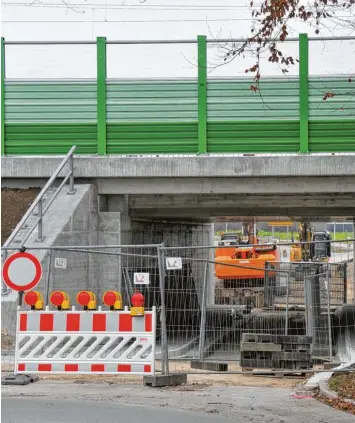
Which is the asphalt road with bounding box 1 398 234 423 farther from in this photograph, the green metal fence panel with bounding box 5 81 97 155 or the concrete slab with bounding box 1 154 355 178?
the green metal fence panel with bounding box 5 81 97 155

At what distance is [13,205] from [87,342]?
652 centimetres

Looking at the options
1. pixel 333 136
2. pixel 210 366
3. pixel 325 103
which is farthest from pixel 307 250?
pixel 210 366

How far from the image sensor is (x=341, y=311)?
1858 cm

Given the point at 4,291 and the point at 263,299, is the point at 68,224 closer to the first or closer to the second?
the point at 4,291

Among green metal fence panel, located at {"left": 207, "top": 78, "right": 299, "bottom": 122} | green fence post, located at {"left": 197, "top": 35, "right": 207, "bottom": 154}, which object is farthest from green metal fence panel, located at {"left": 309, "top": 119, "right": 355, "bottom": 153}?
green fence post, located at {"left": 197, "top": 35, "right": 207, "bottom": 154}

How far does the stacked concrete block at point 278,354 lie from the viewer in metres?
14.0

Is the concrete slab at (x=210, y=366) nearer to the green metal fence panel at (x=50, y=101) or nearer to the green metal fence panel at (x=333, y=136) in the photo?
the green metal fence panel at (x=333, y=136)

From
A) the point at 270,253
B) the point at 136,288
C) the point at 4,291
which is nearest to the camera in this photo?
the point at 4,291

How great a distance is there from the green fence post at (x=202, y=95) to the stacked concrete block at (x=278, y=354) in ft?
18.0

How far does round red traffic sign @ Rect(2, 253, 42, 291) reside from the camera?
12.2 metres

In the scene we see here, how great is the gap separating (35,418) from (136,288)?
7398 millimetres

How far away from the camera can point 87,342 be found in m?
12.3

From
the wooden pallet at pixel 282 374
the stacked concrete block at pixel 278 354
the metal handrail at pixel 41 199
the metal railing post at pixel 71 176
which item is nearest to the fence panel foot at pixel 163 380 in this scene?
the wooden pallet at pixel 282 374

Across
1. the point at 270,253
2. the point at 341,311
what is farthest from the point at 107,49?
the point at 270,253
